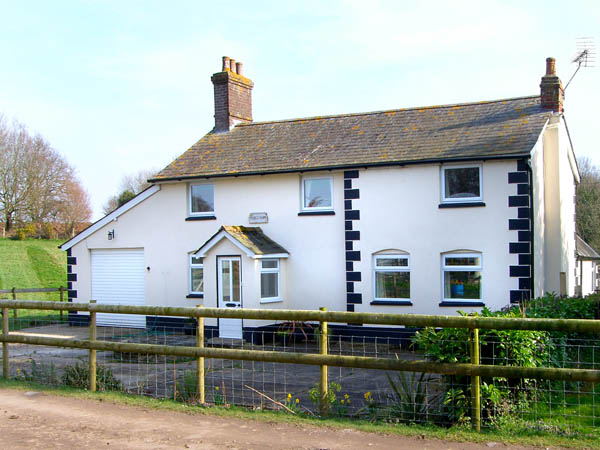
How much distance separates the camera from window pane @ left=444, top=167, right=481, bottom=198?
1702cm

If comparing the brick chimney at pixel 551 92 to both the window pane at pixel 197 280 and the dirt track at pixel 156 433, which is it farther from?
the dirt track at pixel 156 433

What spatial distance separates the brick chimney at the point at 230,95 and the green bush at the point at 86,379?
14.1m

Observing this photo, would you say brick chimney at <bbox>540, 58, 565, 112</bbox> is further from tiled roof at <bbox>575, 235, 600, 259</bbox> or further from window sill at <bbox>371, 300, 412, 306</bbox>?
tiled roof at <bbox>575, 235, 600, 259</bbox>

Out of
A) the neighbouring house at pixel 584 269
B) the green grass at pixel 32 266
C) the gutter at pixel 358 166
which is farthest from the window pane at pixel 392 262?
the green grass at pixel 32 266

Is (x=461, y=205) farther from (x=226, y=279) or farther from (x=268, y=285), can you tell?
(x=226, y=279)

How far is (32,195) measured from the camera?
47.3m

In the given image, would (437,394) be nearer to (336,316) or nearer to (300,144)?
(336,316)

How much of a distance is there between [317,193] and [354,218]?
1507 millimetres

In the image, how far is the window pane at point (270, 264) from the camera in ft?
61.3

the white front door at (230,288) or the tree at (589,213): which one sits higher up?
the tree at (589,213)

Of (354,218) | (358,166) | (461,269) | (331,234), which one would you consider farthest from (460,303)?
(358,166)

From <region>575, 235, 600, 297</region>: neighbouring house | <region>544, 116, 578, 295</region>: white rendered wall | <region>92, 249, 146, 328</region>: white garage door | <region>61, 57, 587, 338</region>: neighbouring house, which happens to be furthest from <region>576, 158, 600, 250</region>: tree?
<region>92, 249, 146, 328</region>: white garage door

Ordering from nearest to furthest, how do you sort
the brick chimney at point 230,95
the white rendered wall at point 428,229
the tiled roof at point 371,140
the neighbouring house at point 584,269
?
1. the white rendered wall at point 428,229
2. the tiled roof at point 371,140
3. the brick chimney at point 230,95
4. the neighbouring house at point 584,269

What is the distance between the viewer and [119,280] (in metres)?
22.1
